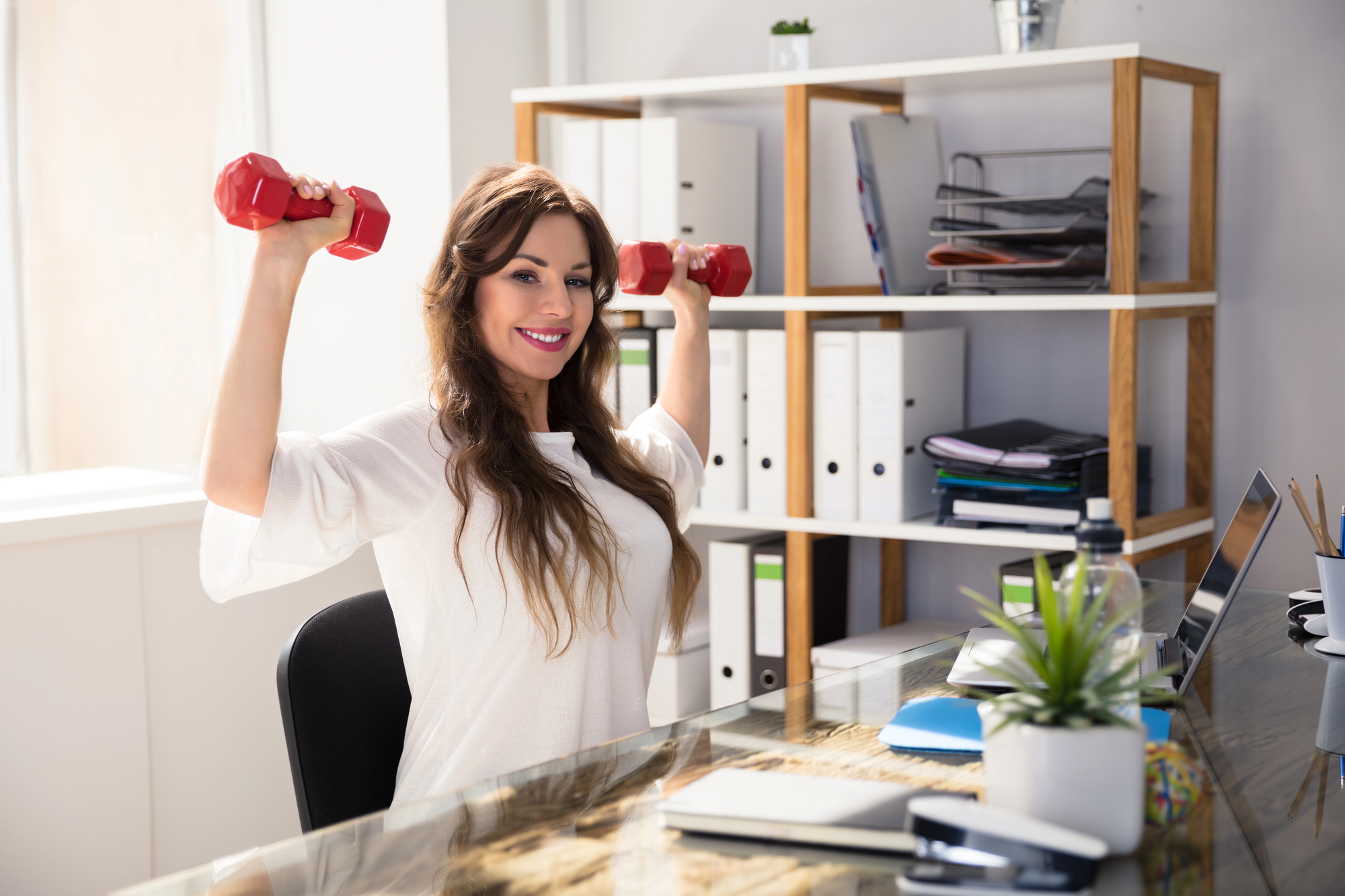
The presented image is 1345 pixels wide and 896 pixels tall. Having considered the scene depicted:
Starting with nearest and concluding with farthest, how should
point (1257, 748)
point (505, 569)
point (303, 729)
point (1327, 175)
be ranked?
point (1257, 748) < point (303, 729) < point (505, 569) < point (1327, 175)

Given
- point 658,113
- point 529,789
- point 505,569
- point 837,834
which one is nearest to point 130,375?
point 658,113

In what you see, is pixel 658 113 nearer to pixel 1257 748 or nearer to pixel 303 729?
pixel 303 729

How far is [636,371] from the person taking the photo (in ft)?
8.83

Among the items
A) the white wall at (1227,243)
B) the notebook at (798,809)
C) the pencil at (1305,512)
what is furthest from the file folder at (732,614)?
the notebook at (798,809)

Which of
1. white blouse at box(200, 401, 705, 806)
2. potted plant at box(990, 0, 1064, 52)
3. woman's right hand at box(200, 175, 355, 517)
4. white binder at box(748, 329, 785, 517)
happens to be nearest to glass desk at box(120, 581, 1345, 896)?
white blouse at box(200, 401, 705, 806)

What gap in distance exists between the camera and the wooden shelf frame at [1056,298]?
2127 mm

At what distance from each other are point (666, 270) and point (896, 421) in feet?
2.43

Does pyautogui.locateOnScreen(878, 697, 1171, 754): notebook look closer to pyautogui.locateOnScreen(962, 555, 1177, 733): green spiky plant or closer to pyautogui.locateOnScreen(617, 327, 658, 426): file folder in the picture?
pyautogui.locateOnScreen(962, 555, 1177, 733): green spiky plant

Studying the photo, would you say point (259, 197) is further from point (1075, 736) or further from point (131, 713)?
point (131, 713)

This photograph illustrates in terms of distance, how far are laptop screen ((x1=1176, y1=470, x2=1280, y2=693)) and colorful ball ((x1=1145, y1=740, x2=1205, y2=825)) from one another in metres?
0.41

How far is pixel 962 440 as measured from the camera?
2.35 metres

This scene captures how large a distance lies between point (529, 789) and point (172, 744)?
1.61 meters

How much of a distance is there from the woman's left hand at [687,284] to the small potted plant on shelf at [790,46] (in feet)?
2.81

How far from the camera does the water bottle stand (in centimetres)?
90
